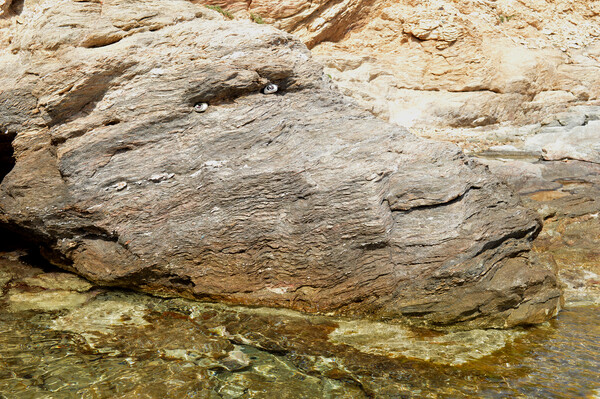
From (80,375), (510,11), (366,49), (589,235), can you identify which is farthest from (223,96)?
(510,11)

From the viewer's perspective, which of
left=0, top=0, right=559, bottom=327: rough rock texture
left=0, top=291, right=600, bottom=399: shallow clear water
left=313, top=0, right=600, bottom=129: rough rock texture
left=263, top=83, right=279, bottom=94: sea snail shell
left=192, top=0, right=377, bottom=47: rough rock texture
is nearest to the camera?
left=0, top=291, right=600, bottom=399: shallow clear water

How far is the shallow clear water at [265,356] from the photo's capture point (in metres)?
4.52

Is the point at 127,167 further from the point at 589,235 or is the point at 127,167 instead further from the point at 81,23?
the point at 589,235

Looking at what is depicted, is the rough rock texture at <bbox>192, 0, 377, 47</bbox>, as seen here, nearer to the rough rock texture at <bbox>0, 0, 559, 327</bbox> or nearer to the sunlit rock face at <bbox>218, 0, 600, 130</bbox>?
the sunlit rock face at <bbox>218, 0, 600, 130</bbox>

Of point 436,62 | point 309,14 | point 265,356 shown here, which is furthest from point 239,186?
point 436,62

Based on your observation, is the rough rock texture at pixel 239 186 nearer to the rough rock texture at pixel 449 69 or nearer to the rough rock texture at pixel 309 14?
the rough rock texture at pixel 309 14

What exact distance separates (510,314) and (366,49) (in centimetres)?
1161

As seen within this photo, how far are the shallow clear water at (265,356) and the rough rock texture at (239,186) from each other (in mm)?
384

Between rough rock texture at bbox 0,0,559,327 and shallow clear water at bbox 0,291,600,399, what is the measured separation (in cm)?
38

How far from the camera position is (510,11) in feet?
57.5

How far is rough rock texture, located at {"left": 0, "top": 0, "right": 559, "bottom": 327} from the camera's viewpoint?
19.3ft

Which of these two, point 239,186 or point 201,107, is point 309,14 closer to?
point 201,107

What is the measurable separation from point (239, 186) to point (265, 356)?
6.67 feet

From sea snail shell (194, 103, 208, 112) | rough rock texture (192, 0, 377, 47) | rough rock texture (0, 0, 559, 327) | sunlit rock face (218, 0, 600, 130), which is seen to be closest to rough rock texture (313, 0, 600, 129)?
sunlit rock face (218, 0, 600, 130)
